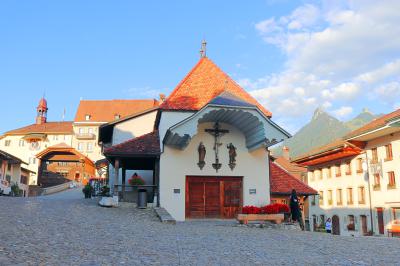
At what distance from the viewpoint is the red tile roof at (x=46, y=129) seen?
93.2 metres

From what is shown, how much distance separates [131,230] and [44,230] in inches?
101

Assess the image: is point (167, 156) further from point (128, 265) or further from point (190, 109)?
point (128, 265)

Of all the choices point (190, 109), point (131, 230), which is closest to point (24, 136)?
point (190, 109)

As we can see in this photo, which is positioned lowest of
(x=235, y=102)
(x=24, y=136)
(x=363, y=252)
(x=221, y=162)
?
(x=363, y=252)

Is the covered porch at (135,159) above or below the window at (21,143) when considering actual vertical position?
below

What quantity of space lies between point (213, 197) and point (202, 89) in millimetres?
6871

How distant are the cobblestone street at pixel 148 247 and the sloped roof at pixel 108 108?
78759mm

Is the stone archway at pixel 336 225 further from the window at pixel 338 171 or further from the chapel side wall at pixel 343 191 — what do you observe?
the window at pixel 338 171

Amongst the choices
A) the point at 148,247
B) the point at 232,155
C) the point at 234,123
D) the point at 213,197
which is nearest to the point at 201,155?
the point at 232,155

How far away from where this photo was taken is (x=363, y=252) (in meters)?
10.8

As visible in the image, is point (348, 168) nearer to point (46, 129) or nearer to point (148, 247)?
point (148, 247)

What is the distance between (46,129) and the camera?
9531 centimetres

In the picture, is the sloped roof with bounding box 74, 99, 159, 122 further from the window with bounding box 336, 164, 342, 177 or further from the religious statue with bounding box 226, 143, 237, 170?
the religious statue with bounding box 226, 143, 237, 170

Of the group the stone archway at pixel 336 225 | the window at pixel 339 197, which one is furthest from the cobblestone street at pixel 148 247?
the window at pixel 339 197
